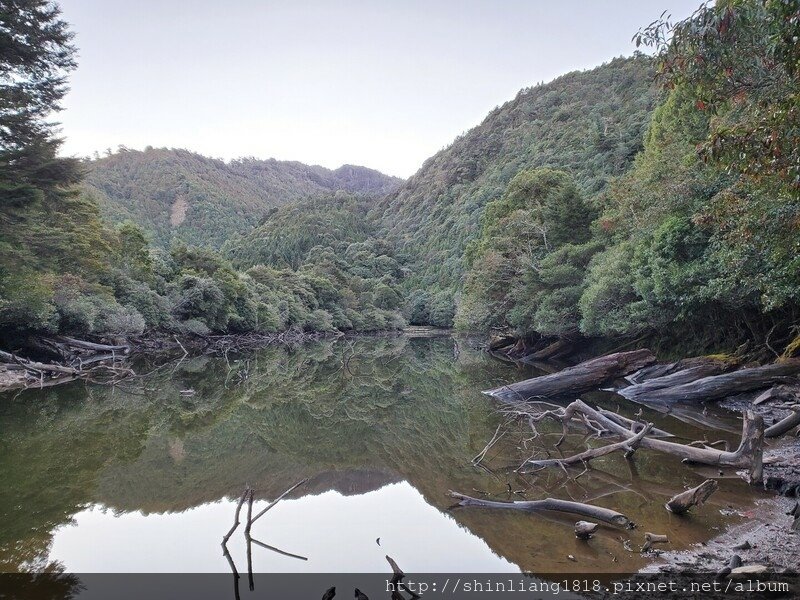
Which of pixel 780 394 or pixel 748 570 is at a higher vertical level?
pixel 780 394

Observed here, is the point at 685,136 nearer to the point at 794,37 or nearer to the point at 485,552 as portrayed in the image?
the point at 794,37

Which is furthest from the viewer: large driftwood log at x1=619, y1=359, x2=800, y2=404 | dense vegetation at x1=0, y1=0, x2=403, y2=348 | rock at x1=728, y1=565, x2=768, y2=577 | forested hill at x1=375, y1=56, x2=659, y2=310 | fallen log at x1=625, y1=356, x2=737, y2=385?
forested hill at x1=375, y1=56, x2=659, y2=310

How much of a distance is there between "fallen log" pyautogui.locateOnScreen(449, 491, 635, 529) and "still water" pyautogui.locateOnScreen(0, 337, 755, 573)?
5.2 inches

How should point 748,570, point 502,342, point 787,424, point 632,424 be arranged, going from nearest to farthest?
point 748,570, point 787,424, point 632,424, point 502,342

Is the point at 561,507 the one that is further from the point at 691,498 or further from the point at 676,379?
the point at 676,379

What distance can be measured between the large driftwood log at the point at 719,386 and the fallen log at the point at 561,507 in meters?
9.35

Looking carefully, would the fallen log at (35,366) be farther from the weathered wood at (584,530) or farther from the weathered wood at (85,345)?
the weathered wood at (584,530)

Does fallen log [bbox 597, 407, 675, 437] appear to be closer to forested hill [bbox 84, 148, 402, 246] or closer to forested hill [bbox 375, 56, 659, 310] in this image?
forested hill [bbox 375, 56, 659, 310]

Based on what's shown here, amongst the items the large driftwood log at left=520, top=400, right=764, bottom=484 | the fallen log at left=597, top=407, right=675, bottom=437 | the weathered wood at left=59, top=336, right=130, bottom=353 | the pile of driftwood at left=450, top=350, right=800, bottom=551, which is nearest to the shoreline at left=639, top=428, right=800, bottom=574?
the pile of driftwood at left=450, top=350, right=800, bottom=551

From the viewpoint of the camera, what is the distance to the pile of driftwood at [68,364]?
2062 centimetres

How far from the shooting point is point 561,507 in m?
6.60

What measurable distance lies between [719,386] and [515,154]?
93.7 m

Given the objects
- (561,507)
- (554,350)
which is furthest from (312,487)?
(554,350)

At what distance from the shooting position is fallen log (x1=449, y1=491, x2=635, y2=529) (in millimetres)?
6162
